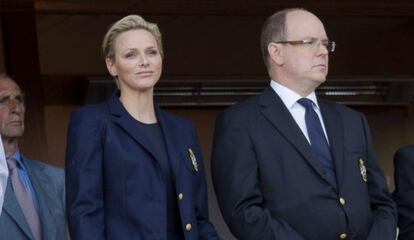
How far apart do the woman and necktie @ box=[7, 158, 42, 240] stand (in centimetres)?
51

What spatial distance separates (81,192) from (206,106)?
3219mm

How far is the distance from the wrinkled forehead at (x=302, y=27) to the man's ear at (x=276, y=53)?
0.05 meters

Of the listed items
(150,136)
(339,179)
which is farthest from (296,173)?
(150,136)

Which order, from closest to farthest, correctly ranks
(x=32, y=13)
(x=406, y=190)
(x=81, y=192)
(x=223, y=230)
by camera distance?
1. (x=81, y=192)
2. (x=406, y=190)
3. (x=32, y=13)
4. (x=223, y=230)

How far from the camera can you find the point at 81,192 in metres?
3.35

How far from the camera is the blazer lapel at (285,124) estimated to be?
3490 millimetres

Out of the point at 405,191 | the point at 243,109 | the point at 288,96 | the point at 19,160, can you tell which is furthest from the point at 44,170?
the point at 405,191

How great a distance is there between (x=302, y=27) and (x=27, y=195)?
1203 mm

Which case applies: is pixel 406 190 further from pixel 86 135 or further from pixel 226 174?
pixel 86 135

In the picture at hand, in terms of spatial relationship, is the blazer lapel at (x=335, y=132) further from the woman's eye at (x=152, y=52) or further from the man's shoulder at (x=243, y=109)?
the woman's eye at (x=152, y=52)

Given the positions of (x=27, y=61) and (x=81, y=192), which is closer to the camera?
(x=81, y=192)

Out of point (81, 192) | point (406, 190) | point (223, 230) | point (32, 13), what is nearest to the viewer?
point (81, 192)

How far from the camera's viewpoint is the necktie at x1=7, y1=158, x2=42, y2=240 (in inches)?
153

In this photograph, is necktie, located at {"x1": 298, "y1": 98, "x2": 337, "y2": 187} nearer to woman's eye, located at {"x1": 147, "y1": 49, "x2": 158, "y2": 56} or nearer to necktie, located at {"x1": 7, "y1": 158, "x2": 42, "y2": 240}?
woman's eye, located at {"x1": 147, "y1": 49, "x2": 158, "y2": 56}
